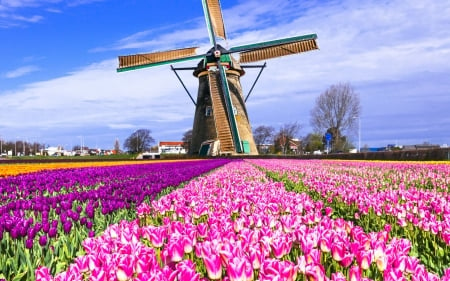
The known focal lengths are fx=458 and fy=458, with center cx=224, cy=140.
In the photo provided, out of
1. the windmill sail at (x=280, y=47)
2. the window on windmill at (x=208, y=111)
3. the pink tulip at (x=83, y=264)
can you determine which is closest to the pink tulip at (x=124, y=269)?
the pink tulip at (x=83, y=264)

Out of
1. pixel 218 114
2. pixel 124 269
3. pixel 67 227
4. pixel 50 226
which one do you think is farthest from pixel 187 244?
pixel 218 114

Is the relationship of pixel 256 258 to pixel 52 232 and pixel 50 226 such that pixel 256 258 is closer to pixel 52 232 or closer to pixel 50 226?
pixel 52 232

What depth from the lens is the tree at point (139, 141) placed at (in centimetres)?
10819

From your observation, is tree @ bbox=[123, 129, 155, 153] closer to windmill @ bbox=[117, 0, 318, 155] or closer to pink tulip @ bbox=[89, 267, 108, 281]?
windmill @ bbox=[117, 0, 318, 155]

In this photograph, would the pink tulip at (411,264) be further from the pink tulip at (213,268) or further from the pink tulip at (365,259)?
the pink tulip at (213,268)

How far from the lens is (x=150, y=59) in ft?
117

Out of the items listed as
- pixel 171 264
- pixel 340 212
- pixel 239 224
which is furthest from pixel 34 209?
pixel 340 212

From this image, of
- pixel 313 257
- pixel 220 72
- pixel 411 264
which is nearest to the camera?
pixel 411 264

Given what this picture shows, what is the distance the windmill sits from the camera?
3566 centimetres

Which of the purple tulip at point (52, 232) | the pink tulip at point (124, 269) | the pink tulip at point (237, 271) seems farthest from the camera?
the purple tulip at point (52, 232)

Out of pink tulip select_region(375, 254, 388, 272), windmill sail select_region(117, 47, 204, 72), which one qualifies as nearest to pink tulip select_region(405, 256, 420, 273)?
pink tulip select_region(375, 254, 388, 272)

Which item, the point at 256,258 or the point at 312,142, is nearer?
the point at 256,258

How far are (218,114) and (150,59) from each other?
6837 millimetres

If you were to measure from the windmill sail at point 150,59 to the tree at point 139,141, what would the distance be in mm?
72943
